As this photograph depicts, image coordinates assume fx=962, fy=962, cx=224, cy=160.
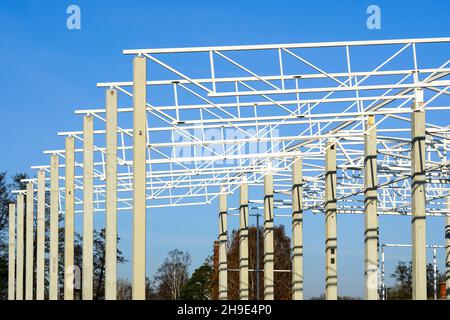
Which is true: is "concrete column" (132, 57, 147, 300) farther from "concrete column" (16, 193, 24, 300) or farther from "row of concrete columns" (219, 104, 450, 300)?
"concrete column" (16, 193, 24, 300)

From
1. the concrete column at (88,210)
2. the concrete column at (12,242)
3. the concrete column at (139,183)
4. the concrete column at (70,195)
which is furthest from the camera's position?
the concrete column at (12,242)

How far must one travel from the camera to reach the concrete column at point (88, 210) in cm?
3081

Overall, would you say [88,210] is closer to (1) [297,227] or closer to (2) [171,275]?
(1) [297,227]

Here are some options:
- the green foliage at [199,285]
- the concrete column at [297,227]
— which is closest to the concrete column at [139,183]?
the concrete column at [297,227]

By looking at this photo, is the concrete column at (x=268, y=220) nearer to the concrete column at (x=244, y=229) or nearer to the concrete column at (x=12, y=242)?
the concrete column at (x=244, y=229)

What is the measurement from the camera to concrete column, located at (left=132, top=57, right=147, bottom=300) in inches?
909

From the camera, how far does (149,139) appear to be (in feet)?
122

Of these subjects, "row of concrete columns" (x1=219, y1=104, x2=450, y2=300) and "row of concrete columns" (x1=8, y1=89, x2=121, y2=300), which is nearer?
"row of concrete columns" (x1=8, y1=89, x2=121, y2=300)

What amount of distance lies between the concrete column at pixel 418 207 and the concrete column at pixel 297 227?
11.8 m

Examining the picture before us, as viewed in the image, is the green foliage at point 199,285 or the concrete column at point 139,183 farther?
the green foliage at point 199,285

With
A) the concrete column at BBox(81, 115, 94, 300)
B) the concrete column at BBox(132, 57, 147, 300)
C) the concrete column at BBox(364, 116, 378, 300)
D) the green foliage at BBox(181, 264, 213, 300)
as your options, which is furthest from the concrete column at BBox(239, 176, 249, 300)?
the green foliage at BBox(181, 264, 213, 300)

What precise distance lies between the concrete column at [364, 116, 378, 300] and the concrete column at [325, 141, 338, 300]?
4243 mm
